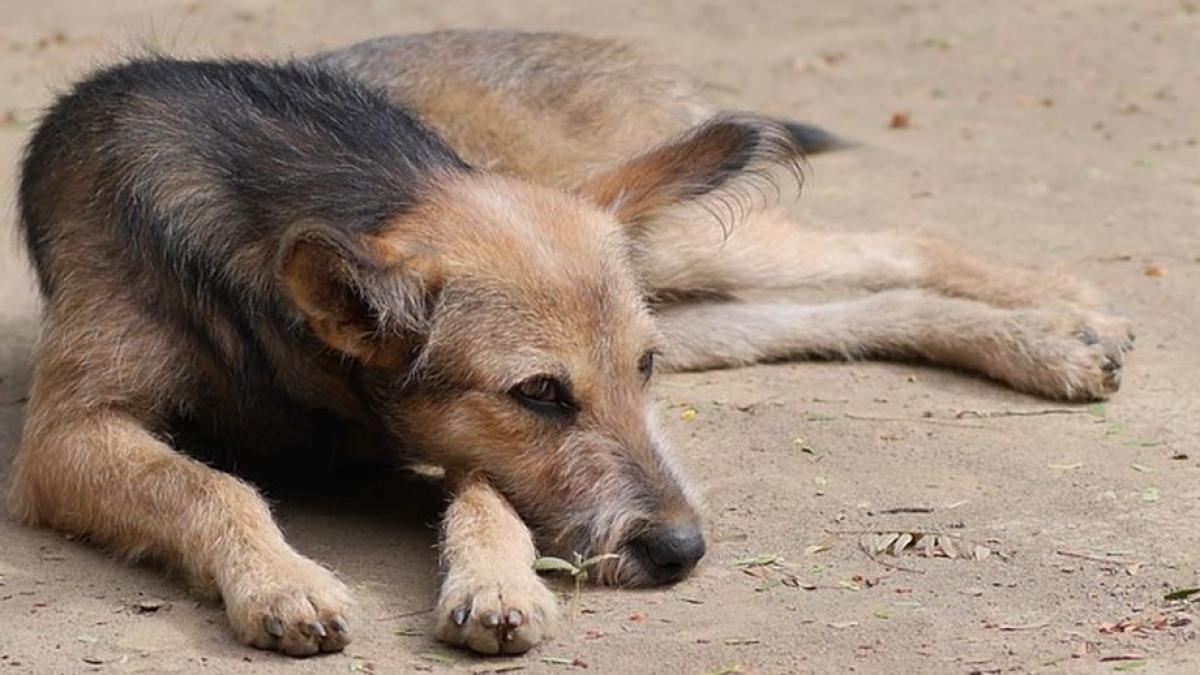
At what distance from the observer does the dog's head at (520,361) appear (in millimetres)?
5473

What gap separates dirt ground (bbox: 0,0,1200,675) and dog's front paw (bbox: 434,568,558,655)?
0.21 ft

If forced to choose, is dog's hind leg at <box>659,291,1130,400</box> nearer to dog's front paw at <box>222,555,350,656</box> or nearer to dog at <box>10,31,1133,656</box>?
dog at <box>10,31,1133,656</box>

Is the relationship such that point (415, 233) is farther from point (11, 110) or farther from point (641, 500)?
point (11, 110)

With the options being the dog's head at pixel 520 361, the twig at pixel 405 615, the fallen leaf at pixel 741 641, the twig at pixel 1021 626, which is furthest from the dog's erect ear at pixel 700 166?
the twig at pixel 1021 626

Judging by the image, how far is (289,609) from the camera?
507 cm

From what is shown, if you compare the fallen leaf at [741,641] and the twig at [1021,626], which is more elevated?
the fallen leaf at [741,641]

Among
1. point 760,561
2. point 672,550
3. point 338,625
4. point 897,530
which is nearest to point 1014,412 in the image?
point 897,530

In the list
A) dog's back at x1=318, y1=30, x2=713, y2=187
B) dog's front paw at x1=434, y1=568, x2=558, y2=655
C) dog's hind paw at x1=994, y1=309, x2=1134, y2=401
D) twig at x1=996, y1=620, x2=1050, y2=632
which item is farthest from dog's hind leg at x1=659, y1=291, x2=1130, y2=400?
dog's front paw at x1=434, y1=568, x2=558, y2=655

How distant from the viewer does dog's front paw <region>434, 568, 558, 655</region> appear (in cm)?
504

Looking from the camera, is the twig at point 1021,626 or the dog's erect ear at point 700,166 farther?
the dog's erect ear at point 700,166

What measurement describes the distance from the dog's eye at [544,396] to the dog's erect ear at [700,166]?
91cm

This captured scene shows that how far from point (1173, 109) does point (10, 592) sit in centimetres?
773

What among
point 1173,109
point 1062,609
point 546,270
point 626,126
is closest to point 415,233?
point 546,270

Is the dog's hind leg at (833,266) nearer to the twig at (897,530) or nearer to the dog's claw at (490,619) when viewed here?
the twig at (897,530)
